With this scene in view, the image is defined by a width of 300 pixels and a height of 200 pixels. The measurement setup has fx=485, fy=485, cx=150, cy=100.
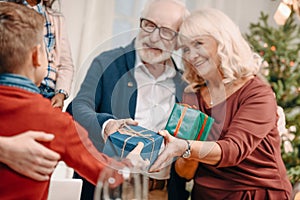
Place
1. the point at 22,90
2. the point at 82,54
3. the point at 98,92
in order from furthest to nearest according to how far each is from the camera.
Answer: the point at 82,54
the point at 98,92
the point at 22,90

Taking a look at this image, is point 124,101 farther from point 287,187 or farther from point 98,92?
point 287,187

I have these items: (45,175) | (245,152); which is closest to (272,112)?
(245,152)

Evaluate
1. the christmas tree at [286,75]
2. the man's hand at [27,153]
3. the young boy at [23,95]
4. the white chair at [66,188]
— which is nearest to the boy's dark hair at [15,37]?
the young boy at [23,95]

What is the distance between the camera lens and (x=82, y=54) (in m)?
1.65

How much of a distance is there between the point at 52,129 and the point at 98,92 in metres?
0.25

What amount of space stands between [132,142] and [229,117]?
1.28 ft

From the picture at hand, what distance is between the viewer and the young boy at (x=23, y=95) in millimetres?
1047

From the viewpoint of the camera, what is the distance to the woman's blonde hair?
1.42 meters

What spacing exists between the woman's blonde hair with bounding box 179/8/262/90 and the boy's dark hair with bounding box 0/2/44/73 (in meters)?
0.49

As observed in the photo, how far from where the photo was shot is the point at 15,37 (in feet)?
3.47

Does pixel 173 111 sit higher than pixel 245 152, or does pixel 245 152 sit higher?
pixel 173 111

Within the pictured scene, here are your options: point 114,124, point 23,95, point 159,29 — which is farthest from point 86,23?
point 23,95

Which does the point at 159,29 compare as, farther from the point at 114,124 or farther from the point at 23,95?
the point at 23,95

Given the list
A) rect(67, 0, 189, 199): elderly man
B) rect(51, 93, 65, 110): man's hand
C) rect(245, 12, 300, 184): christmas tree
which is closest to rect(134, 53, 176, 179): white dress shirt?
rect(67, 0, 189, 199): elderly man
